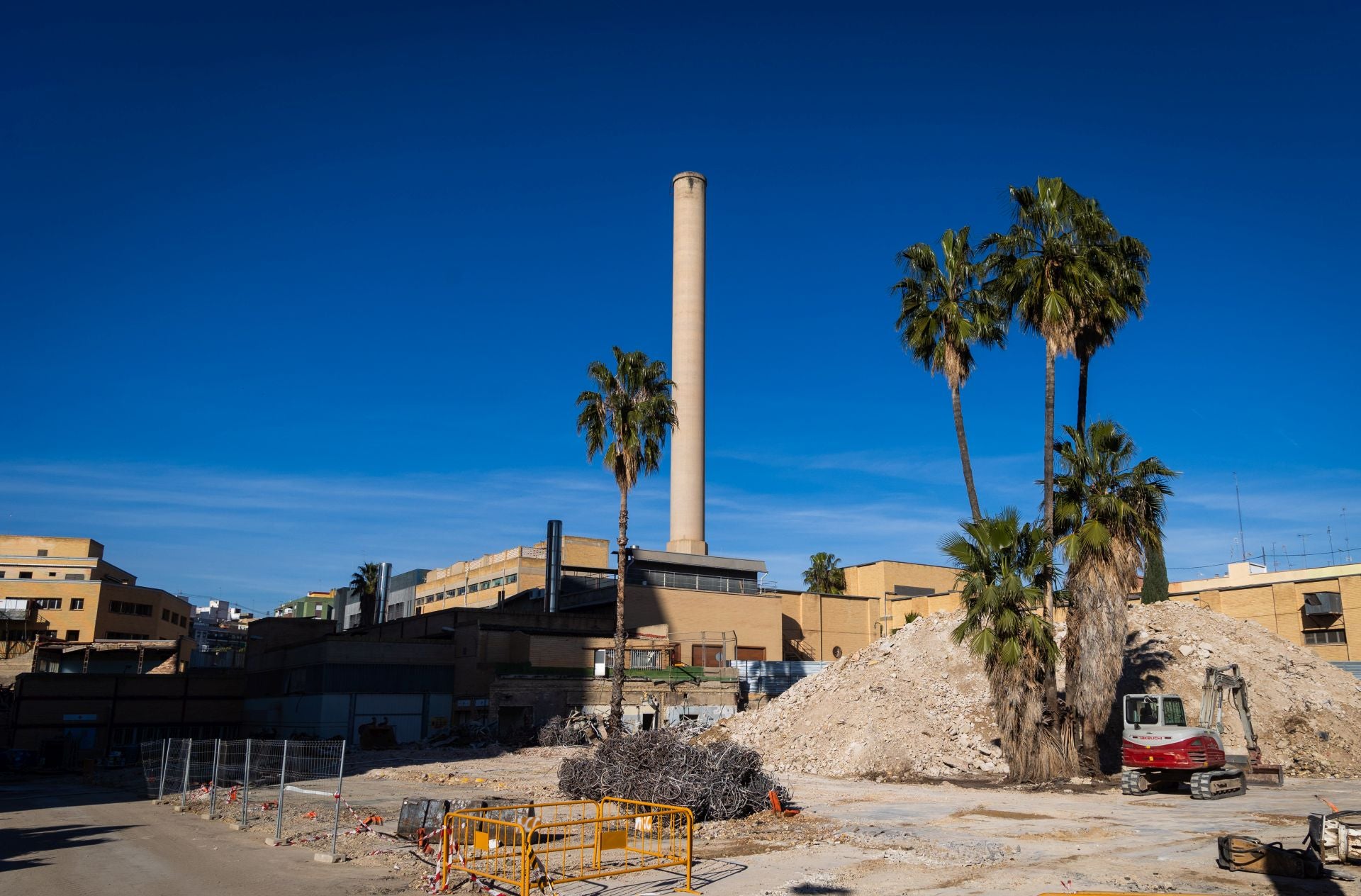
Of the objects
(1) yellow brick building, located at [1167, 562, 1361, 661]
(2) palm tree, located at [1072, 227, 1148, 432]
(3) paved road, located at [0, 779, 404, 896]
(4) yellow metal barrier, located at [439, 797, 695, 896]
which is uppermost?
(2) palm tree, located at [1072, 227, 1148, 432]

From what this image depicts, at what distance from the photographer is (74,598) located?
77125 mm

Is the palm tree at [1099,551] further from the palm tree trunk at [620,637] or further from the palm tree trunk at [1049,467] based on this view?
the palm tree trunk at [620,637]

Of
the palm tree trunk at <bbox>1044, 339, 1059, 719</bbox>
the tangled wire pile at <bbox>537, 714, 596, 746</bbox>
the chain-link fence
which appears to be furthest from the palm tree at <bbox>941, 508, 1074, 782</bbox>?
the tangled wire pile at <bbox>537, 714, 596, 746</bbox>

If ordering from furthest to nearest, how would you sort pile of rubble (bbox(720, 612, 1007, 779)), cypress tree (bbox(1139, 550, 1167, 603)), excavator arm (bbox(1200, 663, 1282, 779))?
cypress tree (bbox(1139, 550, 1167, 603))
pile of rubble (bbox(720, 612, 1007, 779))
excavator arm (bbox(1200, 663, 1282, 779))

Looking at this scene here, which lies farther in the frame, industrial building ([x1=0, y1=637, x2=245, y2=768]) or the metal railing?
the metal railing

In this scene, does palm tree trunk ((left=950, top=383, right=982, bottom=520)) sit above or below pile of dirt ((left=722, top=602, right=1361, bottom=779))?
above

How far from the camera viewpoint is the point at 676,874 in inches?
616

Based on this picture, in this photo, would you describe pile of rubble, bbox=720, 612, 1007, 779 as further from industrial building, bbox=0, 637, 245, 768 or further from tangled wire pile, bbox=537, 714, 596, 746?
industrial building, bbox=0, 637, 245, 768

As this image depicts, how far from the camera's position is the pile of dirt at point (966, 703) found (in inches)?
1394

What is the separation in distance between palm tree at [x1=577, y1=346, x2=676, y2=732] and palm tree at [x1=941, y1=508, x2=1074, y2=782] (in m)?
16.8

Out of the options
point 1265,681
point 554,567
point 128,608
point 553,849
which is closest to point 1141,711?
point 1265,681

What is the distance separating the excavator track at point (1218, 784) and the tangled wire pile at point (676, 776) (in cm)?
1092

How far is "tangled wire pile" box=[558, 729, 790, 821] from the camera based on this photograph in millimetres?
21500

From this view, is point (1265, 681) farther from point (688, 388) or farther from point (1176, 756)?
point (688, 388)
